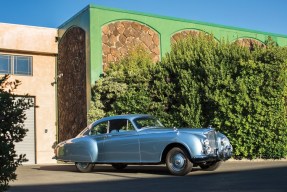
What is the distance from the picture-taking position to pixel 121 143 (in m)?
12.4

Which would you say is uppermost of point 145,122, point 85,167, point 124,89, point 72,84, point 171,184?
point 72,84

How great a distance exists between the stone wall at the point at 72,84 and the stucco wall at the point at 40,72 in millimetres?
599

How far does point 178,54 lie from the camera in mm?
→ 17953

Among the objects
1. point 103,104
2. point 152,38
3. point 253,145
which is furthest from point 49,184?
point 152,38

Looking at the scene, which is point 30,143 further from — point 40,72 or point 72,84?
point 72,84

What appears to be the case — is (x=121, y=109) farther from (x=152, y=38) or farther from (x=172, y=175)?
(x=172, y=175)

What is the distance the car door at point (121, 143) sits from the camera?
12.1m

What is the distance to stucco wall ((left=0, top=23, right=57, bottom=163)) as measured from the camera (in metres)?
23.0

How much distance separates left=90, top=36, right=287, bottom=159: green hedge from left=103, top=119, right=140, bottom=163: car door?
4.19 meters

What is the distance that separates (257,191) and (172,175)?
13.1 feet

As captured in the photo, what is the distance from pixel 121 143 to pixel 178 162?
1937 millimetres

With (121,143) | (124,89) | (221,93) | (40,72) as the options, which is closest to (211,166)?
(121,143)

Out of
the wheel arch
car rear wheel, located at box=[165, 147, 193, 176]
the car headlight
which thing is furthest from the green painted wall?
the car headlight

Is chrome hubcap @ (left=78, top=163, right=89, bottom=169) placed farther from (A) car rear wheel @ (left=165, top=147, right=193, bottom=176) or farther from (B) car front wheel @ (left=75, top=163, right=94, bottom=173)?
(A) car rear wheel @ (left=165, top=147, right=193, bottom=176)
